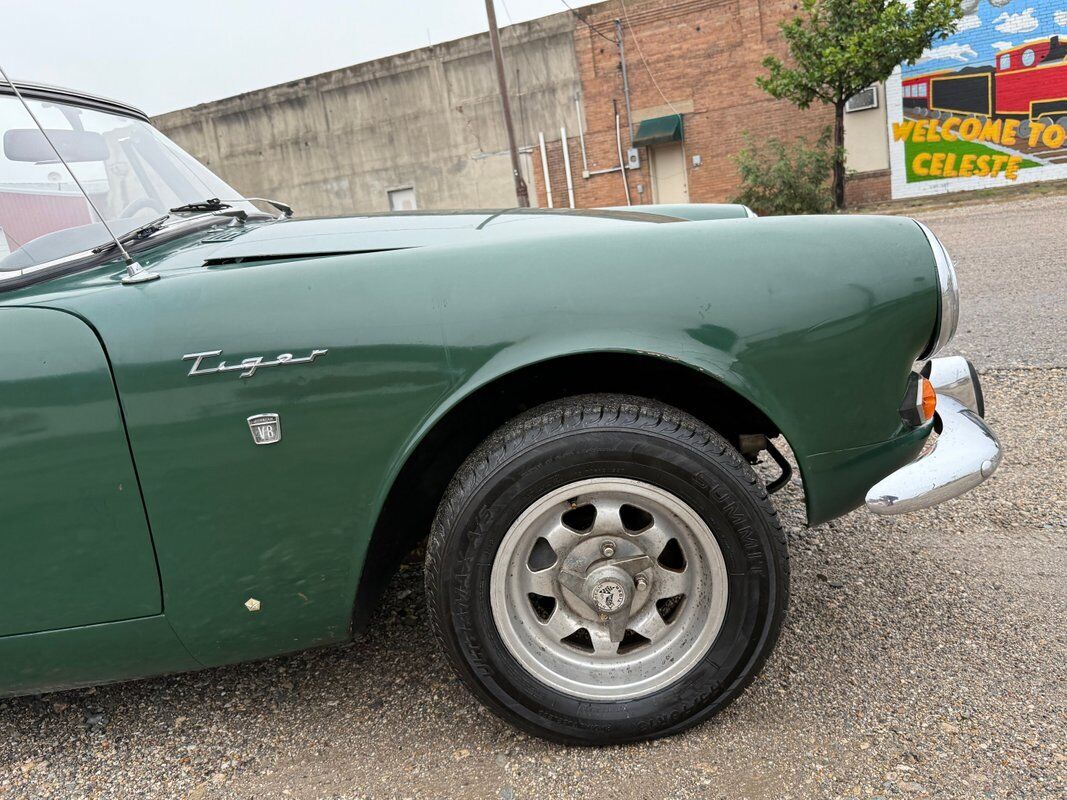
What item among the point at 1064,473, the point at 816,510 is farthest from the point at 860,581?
the point at 1064,473

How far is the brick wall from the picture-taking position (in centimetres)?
1958

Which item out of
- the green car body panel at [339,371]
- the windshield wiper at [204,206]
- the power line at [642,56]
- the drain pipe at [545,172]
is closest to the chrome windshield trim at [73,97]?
the windshield wiper at [204,206]

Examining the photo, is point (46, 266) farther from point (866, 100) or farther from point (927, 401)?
point (866, 100)

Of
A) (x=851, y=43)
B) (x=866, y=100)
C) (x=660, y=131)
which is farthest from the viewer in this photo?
(x=660, y=131)

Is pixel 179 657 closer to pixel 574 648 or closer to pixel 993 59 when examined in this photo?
pixel 574 648

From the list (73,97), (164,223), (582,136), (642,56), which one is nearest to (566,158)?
(582,136)

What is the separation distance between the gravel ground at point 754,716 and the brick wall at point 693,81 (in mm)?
19714

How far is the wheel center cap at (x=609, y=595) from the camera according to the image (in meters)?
1.75

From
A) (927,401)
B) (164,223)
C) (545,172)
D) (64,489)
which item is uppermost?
(545,172)

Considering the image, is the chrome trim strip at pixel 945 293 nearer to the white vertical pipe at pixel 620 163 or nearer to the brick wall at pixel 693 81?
the brick wall at pixel 693 81

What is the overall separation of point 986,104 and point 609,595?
21172mm

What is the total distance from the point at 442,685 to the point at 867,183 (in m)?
20.8

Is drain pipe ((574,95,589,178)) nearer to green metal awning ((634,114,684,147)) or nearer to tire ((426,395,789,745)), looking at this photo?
green metal awning ((634,114,684,147))

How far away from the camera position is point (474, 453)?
1.74m
